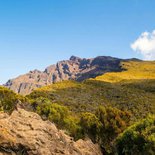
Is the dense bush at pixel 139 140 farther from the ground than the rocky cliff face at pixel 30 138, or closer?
closer

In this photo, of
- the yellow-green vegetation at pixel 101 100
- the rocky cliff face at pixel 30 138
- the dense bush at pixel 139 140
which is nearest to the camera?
the rocky cliff face at pixel 30 138

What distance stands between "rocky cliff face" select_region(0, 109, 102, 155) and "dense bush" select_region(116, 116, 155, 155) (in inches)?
763

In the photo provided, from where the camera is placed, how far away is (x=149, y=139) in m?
63.0

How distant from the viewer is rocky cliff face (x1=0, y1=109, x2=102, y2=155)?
3500 cm

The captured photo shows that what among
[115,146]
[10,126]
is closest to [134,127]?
[115,146]

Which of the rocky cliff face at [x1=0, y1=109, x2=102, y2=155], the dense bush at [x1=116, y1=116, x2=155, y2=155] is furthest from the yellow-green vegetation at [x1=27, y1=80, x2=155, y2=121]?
the rocky cliff face at [x1=0, y1=109, x2=102, y2=155]

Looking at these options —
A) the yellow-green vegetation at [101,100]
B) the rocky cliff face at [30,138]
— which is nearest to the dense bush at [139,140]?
the rocky cliff face at [30,138]

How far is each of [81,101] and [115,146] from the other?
110 metres

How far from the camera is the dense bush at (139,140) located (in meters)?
63.3

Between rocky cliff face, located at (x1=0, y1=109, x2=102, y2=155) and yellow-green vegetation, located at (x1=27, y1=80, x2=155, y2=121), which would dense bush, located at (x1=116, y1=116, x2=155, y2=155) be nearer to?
rocky cliff face, located at (x1=0, y1=109, x2=102, y2=155)

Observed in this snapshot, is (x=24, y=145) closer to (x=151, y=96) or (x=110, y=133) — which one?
(x=110, y=133)

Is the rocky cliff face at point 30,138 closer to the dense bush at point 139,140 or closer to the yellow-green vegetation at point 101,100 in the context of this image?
the dense bush at point 139,140

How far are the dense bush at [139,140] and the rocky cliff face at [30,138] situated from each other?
19385 millimetres

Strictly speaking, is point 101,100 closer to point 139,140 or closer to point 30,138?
point 139,140
